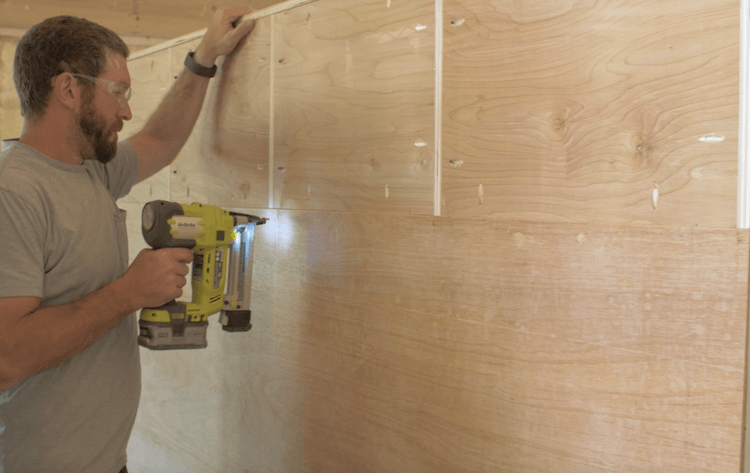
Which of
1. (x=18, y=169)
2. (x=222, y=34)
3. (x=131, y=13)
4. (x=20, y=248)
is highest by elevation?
(x=131, y=13)

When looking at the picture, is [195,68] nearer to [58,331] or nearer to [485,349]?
[58,331]

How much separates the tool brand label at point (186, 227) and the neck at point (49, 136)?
319 millimetres

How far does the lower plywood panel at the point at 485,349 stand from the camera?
0.95m

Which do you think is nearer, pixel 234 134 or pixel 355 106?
pixel 355 106

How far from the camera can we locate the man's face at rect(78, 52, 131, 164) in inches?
51.9

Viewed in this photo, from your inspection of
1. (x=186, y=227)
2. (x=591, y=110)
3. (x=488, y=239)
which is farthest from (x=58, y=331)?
(x=591, y=110)

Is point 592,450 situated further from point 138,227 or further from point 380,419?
point 138,227

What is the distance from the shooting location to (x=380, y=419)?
1417 millimetres

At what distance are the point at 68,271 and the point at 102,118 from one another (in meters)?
0.40

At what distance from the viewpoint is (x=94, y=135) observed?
52.4 inches

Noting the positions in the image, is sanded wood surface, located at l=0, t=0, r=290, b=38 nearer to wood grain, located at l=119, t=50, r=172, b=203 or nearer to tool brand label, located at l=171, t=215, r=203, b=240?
wood grain, located at l=119, t=50, r=172, b=203

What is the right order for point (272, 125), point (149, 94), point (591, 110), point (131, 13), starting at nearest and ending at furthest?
point (591, 110), point (272, 125), point (149, 94), point (131, 13)

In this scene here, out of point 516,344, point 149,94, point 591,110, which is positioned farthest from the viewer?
point 149,94

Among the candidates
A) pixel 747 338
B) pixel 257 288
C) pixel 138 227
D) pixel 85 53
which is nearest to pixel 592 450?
pixel 747 338
